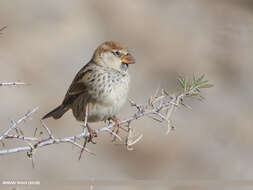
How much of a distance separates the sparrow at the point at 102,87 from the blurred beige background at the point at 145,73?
3.61 m

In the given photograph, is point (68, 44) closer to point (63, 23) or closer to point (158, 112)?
point (63, 23)

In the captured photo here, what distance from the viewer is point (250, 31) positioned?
46.8 ft

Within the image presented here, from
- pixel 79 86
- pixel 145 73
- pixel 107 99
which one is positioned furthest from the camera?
pixel 145 73

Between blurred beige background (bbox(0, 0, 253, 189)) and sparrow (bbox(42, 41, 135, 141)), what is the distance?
361 centimetres

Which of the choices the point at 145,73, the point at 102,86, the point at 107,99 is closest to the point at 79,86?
the point at 102,86

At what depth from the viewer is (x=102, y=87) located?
5.89 m

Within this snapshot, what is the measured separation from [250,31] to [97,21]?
4.07 m

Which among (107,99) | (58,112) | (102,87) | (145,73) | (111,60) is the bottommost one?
(58,112)

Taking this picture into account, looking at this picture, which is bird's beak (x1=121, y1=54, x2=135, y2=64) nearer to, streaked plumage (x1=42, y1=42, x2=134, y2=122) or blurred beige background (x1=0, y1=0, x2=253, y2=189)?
streaked plumage (x1=42, y1=42, x2=134, y2=122)

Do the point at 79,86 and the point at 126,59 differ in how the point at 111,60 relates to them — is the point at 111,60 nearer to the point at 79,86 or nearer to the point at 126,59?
the point at 126,59

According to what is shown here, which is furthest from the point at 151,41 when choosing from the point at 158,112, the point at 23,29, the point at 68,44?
the point at 158,112

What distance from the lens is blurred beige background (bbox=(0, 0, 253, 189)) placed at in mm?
10531

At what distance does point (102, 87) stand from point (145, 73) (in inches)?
253

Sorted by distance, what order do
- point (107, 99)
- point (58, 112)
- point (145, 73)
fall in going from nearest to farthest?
point (107, 99)
point (58, 112)
point (145, 73)
